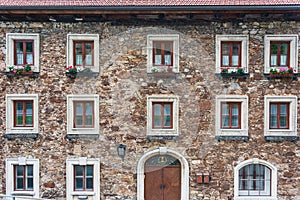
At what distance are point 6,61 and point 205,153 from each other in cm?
760

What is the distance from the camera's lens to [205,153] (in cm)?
964

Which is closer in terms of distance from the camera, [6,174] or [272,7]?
[272,7]

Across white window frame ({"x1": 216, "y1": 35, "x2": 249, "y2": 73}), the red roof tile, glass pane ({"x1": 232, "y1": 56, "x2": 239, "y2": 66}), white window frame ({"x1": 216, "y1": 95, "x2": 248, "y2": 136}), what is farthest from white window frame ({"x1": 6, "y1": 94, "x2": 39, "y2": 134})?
glass pane ({"x1": 232, "y1": 56, "x2": 239, "y2": 66})

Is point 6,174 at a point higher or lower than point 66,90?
lower

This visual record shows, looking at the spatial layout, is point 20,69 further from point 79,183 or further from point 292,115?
point 292,115

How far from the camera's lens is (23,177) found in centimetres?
981

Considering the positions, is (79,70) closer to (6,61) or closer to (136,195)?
(6,61)

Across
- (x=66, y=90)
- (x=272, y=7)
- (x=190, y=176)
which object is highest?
(x=272, y=7)

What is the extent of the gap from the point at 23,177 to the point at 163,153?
16.5 ft

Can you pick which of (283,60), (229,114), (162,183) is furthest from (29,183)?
(283,60)

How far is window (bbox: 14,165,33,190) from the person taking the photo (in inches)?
385

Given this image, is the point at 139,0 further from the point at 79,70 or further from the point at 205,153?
the point at 205,153

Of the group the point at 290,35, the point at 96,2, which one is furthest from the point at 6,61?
the point at 290,35

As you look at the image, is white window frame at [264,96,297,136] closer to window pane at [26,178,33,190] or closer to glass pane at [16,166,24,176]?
window pane at [26,178,33,190]
